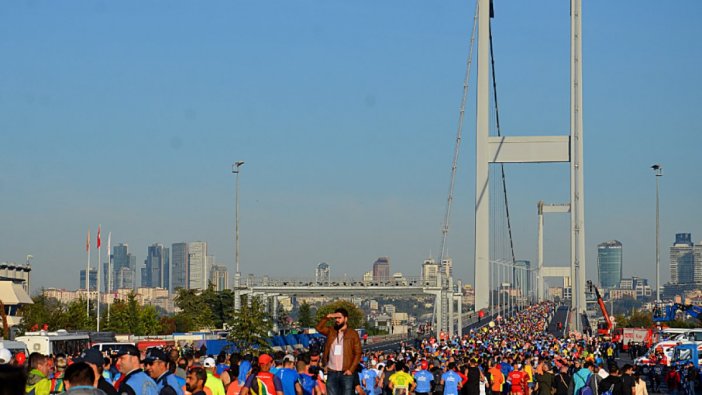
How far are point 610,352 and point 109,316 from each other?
45.7m

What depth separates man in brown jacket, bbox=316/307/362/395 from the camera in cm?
1241

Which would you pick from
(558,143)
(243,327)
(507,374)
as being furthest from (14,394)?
(558,143)

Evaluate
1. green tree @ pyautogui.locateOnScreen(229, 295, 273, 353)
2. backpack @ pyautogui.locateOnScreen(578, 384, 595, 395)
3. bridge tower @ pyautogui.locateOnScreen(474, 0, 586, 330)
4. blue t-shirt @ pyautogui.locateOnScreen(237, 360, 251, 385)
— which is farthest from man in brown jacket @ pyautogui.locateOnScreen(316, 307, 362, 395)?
green tree @ pyautogui.locateOnScreen(229, 295, 273, 353)

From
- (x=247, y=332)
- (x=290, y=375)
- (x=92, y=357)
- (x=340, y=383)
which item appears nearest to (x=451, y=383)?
(x=290, y=375)

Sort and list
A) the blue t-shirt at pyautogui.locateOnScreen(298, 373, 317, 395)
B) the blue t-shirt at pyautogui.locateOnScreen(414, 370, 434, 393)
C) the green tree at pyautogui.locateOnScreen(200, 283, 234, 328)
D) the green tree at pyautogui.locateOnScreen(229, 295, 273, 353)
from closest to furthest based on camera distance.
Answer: the blue t-shirt at pyautogui.locateOnScreen(298, 373, 317, 395), the blue t-shirt at pyautogui.locateOnScreen(414, 370, 434, 393), the green tree at pyautogui.locateOnScreen(229, 295, 273, 353), the green tree at pyautogui.locateOnScreen(200, 283, 234, 328)

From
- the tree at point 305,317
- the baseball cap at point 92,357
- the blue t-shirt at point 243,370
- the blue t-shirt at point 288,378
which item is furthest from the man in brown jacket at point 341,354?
the tree at point 305,317

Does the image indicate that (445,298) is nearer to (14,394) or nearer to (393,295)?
(393,295)

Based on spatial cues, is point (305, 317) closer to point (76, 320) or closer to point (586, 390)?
point (76, 320)

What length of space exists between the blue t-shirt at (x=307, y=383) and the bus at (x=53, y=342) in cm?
2770

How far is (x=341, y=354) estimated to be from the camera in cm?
1246

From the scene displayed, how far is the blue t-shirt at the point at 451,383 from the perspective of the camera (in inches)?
871

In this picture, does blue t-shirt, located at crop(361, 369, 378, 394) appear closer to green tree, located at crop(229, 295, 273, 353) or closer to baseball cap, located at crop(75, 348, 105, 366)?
baseball cap, located at crop(75, 348, 105, 366)

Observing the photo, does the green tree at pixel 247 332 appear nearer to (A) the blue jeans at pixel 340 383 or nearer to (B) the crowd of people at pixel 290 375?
(B) the crowd of people at pixel 290 375

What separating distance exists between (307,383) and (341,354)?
2.85m
